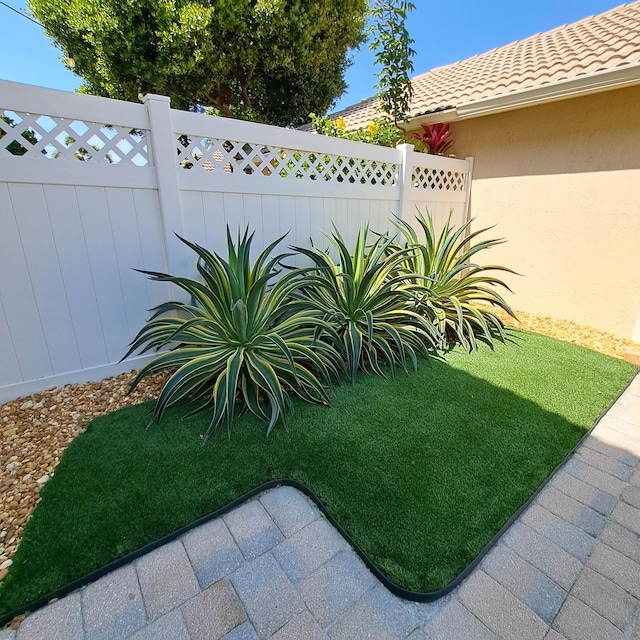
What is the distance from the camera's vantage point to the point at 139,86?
6.57 m

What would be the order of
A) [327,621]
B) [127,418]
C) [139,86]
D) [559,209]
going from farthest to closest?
[139,86] < [559,209] < [127,418] < [327,621]

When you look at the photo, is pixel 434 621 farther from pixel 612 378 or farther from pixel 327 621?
pixel 612 378

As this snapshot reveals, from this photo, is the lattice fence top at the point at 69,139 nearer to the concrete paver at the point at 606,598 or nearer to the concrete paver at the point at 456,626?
the concrete paver at the point at 456,626

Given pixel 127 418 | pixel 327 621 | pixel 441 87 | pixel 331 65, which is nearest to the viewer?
pixel 327 621

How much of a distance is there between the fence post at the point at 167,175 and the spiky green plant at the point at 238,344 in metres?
0.38

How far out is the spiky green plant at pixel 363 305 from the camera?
2.78 meters

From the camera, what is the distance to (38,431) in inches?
84.7

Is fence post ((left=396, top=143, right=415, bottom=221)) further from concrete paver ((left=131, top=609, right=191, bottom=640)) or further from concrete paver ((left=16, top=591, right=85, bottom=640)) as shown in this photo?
concrete paver ((left=16, top=591, right=85, bottom=640))

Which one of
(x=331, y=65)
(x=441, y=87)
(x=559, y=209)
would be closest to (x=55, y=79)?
(x=331, y=65)

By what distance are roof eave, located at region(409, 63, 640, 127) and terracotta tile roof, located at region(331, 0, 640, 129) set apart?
7 cm

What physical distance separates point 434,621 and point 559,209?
4271 millimetres

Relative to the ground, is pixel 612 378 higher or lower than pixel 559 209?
lower

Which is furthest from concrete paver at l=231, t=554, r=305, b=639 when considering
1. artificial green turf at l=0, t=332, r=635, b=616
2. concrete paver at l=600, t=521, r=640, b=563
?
concrete paver at l=600, t=521, r=640, b=563

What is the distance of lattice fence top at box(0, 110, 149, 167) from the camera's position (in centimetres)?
212
